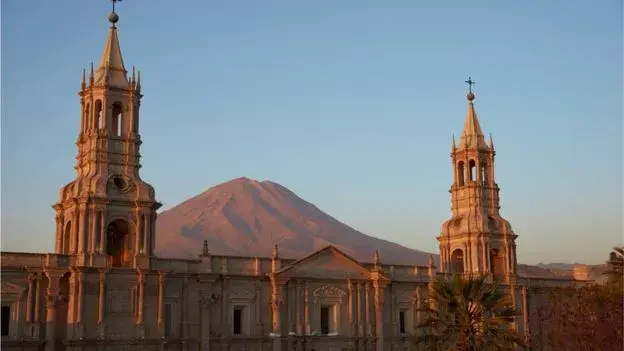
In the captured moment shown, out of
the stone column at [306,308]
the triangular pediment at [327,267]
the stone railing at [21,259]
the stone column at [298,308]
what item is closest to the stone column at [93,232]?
the stone railing at [21,259]

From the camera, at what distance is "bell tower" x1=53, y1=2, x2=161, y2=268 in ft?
142

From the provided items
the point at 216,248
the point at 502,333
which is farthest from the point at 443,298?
the point at 216,248

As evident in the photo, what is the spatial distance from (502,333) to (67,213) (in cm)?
2458

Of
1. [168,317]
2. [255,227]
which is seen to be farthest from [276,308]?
[255,227]

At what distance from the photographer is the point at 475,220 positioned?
195 ft

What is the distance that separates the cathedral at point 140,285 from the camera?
41688 mm

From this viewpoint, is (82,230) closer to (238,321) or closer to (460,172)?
(238,321)

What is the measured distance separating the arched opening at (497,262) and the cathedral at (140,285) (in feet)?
21.7

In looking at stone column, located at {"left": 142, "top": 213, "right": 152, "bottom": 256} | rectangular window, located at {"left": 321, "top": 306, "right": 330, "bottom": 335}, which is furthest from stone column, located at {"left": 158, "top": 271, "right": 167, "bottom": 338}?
rectangular window, located at {"left": 321, "top": 306, "right": 330, "bottom": 335}

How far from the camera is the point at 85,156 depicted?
45.8 metres

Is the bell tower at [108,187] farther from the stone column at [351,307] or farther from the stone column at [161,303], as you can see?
the stone column at [351,307]

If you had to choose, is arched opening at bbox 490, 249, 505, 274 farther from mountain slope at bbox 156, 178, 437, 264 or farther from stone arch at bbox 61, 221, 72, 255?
mountain slope at bbox 156, 178, 437, 264

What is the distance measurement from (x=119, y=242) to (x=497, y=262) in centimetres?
2932

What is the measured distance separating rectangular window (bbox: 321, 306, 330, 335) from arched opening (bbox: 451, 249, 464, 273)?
13552 millimetres
